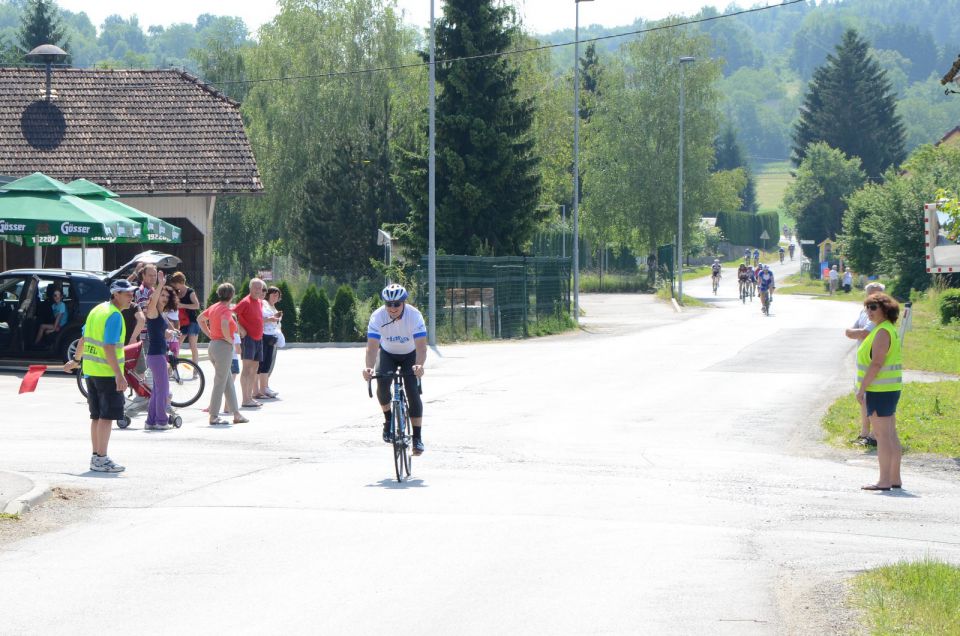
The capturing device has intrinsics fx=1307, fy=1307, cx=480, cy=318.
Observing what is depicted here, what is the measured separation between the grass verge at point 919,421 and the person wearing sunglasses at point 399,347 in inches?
222

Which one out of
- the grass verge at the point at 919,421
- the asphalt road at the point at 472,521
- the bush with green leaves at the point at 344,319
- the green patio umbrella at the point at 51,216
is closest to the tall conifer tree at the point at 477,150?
the bush with green leaves at the point at 344,319

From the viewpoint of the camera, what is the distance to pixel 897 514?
1057 centimetres

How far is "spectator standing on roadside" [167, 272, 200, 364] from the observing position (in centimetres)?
1867

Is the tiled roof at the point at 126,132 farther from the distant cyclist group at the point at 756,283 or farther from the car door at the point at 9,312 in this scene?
the distant cyclist group at the point at 756,283

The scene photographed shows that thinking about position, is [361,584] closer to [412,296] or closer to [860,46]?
[412,296]

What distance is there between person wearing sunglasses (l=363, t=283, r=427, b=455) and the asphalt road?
0.76m

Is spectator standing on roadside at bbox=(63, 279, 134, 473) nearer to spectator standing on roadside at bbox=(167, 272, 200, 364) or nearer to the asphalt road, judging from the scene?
the asphalt road

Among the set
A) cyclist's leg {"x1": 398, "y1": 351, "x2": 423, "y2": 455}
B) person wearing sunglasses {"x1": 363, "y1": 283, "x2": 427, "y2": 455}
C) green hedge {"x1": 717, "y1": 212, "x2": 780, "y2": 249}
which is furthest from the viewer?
green hedge {"x1": 717, "y1": 212, "x2": 780, "y2": 249}

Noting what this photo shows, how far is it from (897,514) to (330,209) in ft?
142

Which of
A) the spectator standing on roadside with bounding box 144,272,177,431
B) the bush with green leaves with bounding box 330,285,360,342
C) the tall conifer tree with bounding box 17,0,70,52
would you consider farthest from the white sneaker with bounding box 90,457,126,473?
the tall conifer tree with bounding box 17,0,70,52

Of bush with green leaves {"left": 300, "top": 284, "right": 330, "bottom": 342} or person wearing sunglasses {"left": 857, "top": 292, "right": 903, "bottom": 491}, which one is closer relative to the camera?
person wearing sunglasses {"left": 857, "top": 292, "right": 903, "bottom": 491}

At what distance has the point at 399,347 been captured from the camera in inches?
476

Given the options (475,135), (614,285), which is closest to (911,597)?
(475,135)

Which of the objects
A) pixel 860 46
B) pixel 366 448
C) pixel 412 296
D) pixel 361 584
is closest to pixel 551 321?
pixel 412 296
